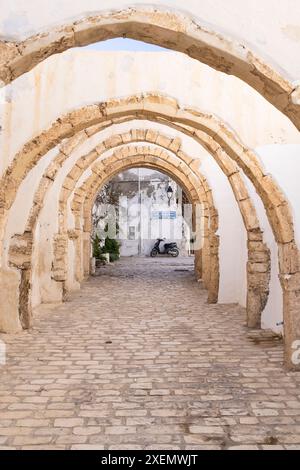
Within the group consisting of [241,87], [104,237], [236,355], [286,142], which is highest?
[241,87]

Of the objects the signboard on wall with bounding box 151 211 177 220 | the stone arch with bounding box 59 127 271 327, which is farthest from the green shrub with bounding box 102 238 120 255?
the stone arch with bounding box 59 127 271 327

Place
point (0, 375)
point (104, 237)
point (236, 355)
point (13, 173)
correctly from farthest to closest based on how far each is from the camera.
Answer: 1. point (104, 237)
2. point (13, 173)
3. point (236, 355)
4. point (0, 375)

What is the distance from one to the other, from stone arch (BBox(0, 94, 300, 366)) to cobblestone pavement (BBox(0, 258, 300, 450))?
2.72 ft

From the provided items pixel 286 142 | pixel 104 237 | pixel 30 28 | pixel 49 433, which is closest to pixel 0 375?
pixel 49 433

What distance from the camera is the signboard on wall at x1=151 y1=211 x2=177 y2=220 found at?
25125mm

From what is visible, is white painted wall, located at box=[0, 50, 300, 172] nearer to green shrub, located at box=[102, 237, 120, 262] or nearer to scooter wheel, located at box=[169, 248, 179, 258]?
green shrub, located at box=[102, 237, 120, 262]

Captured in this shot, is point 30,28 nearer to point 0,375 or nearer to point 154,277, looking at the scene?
point 0,375

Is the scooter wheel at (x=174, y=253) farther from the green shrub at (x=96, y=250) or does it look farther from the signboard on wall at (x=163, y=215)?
the green shrub at (x=96, y=250)

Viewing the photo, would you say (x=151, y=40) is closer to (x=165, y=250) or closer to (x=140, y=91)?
(x=140, y=91)

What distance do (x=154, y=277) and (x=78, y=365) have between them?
840cm

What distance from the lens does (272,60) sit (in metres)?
2.79

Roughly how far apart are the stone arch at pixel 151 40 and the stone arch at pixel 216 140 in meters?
1.82

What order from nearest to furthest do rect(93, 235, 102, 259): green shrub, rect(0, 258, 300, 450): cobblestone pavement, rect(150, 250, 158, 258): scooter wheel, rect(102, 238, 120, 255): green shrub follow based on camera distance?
rect(0, 258, 300, 450): cobblestone pavement < rect(93, 235, 102, 259): green shrub < rect(102, 238, 120, 255): green shrub < rect(150, 250, 158, 258): scooter wheel

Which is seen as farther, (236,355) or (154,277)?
(154,277)
